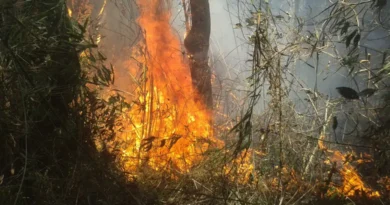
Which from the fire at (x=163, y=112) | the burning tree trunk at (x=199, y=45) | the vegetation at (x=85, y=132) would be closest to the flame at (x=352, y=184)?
the vegetation at (x=85, y=132)

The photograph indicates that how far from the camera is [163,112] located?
512cm

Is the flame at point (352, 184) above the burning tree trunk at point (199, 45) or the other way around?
the other way around

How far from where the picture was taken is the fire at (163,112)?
4566 millimetres

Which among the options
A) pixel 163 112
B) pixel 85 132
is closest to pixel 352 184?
pixel 163 112

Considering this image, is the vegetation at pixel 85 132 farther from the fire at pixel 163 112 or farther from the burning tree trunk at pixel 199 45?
the burning tree trunk at pixel 199 45

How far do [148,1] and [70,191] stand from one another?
452 centimetres

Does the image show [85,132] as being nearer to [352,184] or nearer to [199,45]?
[199,45]

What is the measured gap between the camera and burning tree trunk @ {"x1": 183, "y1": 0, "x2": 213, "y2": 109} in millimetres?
6480

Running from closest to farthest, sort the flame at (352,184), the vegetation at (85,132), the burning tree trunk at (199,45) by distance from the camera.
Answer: the vegetation at (85,132), the flame at (352,184), the burning tree trunk at (199,45)

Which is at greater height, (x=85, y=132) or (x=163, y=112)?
(x=163, y=112)

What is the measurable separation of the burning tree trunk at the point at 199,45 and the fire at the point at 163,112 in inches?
10.4

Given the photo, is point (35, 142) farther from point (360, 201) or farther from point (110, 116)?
point (360, 201)

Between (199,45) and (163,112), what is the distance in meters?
1.94

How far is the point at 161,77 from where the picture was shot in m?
6.04
